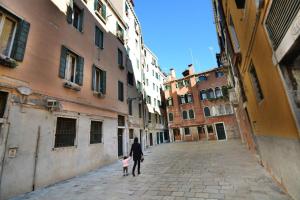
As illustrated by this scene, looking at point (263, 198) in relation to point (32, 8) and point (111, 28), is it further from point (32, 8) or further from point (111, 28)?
point (111, 28)

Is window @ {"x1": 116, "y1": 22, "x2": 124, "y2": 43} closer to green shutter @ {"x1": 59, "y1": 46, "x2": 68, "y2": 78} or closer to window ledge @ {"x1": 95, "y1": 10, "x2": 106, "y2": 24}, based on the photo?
window ledge @ {"x1": 95, "y1": 10, "x2": 106, "y2": 24}

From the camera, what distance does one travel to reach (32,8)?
6.60 metres

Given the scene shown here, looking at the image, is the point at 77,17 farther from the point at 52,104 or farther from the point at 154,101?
the point at 154,101

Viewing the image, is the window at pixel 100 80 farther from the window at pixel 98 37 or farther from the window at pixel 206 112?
the window at pixel 206 112

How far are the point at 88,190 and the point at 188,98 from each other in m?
24.6

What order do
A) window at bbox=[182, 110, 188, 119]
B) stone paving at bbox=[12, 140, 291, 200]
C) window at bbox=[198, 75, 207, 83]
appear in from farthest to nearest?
window at bbox=[182, 110, 188, 119] → window at bbox=[198, 75, 207, 83] → stone paving at bbox=[12, 140, 291, 200]

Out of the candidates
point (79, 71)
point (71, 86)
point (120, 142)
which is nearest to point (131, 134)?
point (120, 142)

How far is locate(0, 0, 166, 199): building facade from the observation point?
5395 millimetres

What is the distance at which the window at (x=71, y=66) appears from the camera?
7762mm

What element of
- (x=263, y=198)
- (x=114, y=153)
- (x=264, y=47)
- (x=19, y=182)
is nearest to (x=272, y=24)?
(x=264, y=47)

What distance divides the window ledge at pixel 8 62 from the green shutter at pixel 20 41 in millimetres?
240

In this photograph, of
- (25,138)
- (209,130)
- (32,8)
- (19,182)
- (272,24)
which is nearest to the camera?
(272,24)

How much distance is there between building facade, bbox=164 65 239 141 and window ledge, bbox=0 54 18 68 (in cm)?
2408

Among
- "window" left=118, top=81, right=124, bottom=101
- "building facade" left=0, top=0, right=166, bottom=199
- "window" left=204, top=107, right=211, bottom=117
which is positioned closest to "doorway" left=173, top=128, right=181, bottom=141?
"window" left=204, top=107, right=211, bottom=117
